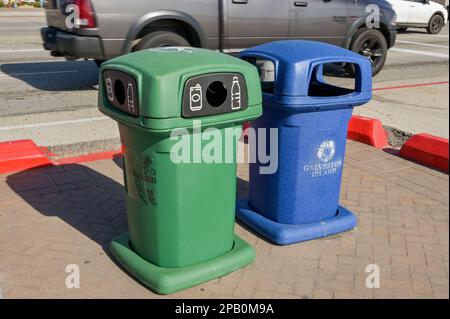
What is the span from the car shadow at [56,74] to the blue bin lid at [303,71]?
5.44 meters

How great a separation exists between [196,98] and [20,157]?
2.82 meters

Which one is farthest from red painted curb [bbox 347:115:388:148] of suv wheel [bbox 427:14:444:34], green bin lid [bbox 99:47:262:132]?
suv wheel [bbox 427:14:444:34]

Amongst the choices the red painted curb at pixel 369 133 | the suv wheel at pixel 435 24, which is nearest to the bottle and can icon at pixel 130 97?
the red painted curb at pixel 369 133

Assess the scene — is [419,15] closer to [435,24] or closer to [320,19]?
[435,24]

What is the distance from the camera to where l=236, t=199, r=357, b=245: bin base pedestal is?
3.36 m

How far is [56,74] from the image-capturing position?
29.2 feet

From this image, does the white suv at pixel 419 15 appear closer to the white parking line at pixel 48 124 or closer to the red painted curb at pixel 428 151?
the red painted curb at pixel 428 151

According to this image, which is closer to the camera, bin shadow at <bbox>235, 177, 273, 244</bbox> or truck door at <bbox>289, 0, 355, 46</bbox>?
bin shadow at <bbox>235, 177, 273, 244</bbox>

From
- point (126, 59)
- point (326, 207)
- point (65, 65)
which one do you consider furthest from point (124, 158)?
point (65, 65)

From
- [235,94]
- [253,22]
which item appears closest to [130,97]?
[235,94]

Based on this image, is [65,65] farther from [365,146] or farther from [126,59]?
[126,59]

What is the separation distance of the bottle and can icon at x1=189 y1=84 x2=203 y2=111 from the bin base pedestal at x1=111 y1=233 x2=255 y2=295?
105 cm

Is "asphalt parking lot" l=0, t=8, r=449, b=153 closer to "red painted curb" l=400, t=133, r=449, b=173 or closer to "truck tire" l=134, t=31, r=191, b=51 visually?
"red painted curb" l=400, t=133, r=449, b=173

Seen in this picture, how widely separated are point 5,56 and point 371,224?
32.1ft
